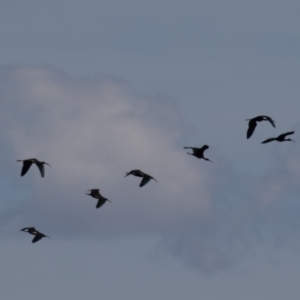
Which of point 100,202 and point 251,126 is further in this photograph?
point 100,202

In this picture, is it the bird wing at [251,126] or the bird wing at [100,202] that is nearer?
the bird wing at [251,126]

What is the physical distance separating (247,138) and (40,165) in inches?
844

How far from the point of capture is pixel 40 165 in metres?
138

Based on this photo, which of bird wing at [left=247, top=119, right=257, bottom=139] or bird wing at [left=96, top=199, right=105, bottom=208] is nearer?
bird wing at [left=247, top=119, right=257, bottom=139]

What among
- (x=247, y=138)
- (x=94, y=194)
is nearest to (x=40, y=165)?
(x=94, y=194)

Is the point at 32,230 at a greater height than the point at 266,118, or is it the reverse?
the point at 266,118

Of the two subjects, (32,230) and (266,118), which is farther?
(32,230)

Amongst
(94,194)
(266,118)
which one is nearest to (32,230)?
(94,194)

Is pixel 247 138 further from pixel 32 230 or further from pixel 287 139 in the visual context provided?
pixel 32 230

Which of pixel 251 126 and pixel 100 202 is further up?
pixel 251 126

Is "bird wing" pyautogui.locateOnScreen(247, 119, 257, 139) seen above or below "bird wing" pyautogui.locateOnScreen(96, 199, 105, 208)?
above

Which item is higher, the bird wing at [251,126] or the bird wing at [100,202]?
the bird wing at [251,126]

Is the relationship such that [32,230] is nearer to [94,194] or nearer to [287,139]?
[94,194]

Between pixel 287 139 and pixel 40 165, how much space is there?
23.1m
